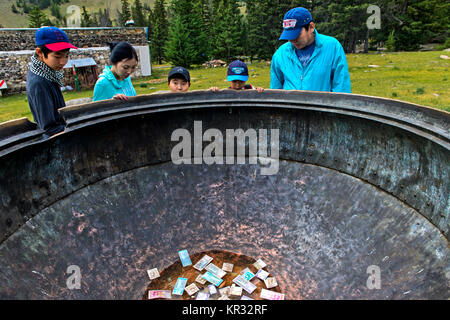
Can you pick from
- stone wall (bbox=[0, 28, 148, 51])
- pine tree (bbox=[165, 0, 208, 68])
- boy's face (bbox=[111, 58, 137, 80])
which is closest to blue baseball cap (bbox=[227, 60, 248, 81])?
boy's face (bbox=[111, 58, 137, 80])

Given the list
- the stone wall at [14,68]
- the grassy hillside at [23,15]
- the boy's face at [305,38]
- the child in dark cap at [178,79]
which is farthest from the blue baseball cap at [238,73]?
the grassy hillside at [23,15]

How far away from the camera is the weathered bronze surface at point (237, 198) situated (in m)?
1.83

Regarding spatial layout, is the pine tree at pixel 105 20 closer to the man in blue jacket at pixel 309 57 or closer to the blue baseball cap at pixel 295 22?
the man in blue jacket at pixel 309 57

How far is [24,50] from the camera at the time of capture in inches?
710

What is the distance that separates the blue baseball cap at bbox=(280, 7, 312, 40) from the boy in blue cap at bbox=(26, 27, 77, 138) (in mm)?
2028

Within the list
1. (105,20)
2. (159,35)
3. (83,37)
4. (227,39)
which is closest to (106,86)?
(83,37)

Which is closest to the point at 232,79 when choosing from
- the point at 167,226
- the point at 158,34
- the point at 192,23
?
the point at 167,226

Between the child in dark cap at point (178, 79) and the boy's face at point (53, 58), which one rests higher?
the boy's face at point (53, 58)

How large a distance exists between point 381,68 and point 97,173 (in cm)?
1670

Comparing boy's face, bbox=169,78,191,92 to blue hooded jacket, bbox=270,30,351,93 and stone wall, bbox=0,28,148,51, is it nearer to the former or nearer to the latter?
blue hooded jacket, bbox=270,30,351,93

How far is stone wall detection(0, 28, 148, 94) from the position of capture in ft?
57.3

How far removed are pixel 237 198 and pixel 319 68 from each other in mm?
1660

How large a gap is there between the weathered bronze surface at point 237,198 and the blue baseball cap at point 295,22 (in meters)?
0.60

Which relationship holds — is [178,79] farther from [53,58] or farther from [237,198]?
[237,198]
